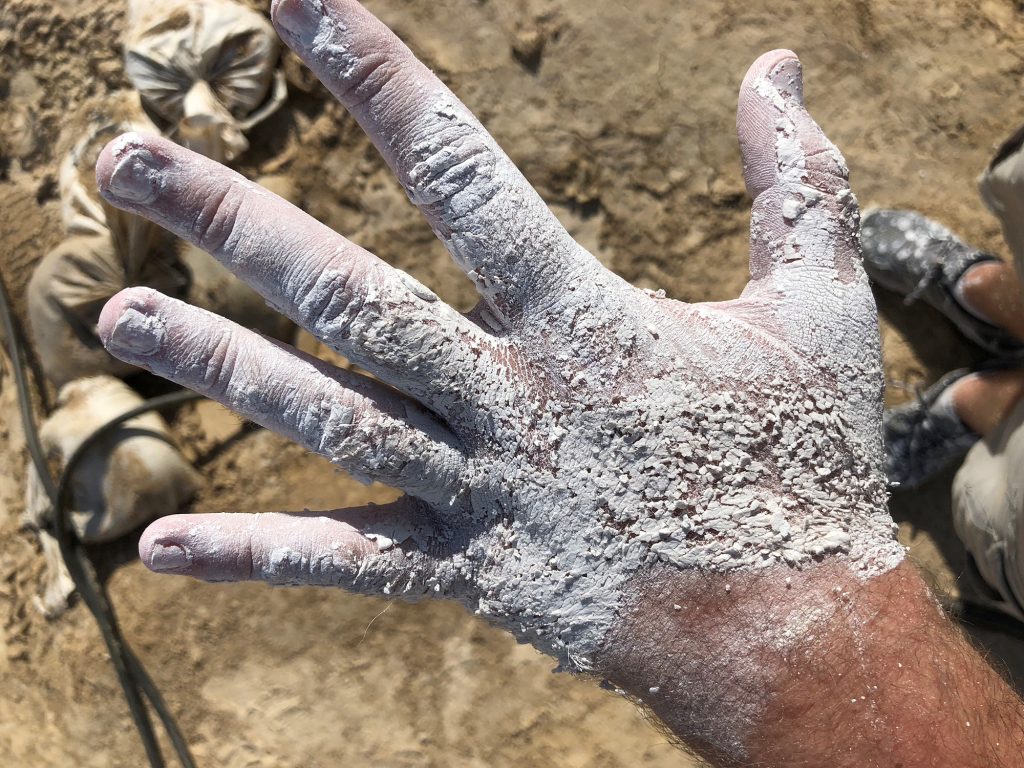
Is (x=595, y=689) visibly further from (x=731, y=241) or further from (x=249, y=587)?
(x=731, y=241)

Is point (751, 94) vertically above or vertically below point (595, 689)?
above

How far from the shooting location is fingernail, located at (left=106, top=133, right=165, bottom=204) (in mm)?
1039

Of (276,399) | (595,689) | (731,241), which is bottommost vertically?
(595,689)

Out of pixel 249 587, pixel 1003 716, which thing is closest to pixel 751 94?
pixel 1003 716

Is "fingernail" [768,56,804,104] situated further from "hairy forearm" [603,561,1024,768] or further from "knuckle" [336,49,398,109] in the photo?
"hairy forearm" [603,561,1024,768]

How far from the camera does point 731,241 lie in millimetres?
2225

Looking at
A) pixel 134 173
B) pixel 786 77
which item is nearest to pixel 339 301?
pixel 134 173

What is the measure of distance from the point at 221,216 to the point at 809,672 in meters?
1.16

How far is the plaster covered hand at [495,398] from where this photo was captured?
3.68 feet

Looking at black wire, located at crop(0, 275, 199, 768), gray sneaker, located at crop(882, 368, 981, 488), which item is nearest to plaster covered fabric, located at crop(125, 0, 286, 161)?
black wire, located at crop(0, 275, 199, 768)

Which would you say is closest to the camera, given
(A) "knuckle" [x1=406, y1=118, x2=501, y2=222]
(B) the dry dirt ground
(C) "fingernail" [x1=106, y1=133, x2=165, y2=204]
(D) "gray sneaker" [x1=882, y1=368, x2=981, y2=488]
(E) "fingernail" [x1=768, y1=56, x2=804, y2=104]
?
(C) "fingernail" [x1=106, y1=133, x2=165, y2=204]

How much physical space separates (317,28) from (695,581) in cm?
104

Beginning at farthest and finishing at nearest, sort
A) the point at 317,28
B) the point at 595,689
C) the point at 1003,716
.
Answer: the point at 595,689 < the point at 1003,716 < the point at 317,28

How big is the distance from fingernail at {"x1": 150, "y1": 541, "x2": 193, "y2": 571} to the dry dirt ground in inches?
40.7
